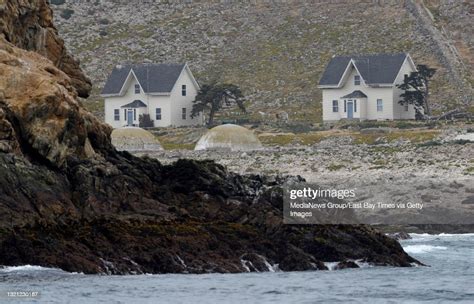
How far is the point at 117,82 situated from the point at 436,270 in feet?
183

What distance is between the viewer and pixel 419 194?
67.4 meters

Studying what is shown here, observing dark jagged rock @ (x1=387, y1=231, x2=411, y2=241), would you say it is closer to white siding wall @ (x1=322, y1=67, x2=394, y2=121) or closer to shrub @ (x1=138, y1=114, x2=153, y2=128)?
white siding wall @ (x1=322, y1=67, x2=394, y2=121)

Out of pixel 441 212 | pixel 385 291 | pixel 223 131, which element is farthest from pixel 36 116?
pixel 223 131

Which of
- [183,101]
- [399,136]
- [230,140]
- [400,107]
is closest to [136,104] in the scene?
[183,101]

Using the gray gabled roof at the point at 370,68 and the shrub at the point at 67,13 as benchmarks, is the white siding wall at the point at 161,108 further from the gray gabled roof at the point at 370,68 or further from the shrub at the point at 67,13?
the shrub at the point at 67,13

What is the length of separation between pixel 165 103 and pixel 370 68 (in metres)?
12.4

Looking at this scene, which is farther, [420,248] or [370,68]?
[370,68]

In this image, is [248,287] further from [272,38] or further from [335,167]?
[272,38]

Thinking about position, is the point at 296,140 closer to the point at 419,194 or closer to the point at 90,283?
the point at 419,194

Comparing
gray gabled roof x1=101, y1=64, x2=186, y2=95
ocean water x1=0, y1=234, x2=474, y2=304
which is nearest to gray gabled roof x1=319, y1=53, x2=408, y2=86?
gray gabled roof x1=101, y1=64, x2=186, y2=95

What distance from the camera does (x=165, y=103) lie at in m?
98.6

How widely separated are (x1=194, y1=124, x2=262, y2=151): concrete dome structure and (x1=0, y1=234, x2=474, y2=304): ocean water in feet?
129

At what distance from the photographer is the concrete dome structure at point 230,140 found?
278 ft

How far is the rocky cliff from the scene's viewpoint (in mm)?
42094
